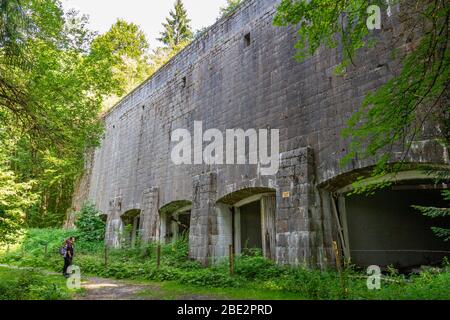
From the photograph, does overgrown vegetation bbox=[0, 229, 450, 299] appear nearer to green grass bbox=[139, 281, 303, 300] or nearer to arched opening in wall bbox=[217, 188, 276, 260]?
green grass bbox=[139, 281, 303, 300]

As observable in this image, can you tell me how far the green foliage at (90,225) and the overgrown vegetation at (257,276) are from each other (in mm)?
2697

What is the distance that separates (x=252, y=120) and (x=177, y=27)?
27773mm

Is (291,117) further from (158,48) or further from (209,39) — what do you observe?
(158,48)

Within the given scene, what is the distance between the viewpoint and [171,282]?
7.82 metres

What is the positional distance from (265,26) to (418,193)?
6607mm

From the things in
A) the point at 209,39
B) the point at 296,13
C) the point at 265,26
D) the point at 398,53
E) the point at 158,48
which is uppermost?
the point at 158,48

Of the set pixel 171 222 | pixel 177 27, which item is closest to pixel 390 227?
pixel 171 222

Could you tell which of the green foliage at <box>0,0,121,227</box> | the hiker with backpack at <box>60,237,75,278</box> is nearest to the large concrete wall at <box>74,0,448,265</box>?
the green foliage at <box>0,0,121,227</box>

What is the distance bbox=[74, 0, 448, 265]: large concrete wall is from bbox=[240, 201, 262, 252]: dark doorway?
2.08 m

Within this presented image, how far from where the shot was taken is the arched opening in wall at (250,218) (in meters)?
8.88

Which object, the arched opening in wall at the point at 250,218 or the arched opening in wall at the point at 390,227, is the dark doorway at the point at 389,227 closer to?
the arched opening in wall at the point at 390,227

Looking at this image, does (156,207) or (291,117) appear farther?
(156,207)

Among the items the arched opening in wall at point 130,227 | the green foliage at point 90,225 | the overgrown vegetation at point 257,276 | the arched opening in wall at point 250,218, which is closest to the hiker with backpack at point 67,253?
the overgrown vegetation at point 257,276
